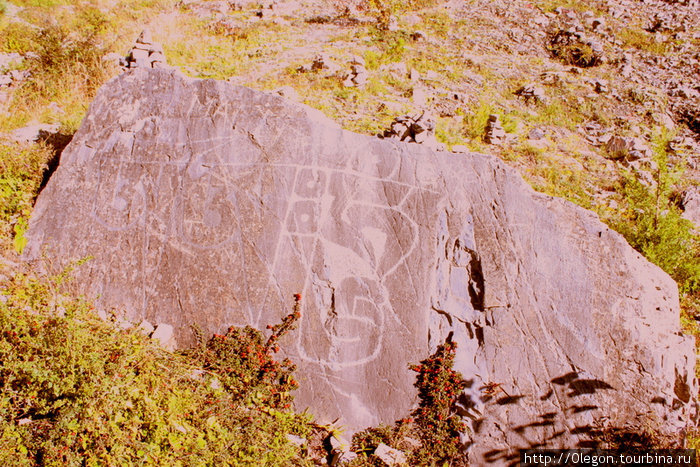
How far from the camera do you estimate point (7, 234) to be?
388 cm

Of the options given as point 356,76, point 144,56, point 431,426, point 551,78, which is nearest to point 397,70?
point 356,76

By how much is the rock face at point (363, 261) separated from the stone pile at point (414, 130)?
1886 millimetres

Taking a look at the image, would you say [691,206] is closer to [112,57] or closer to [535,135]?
[535,135]

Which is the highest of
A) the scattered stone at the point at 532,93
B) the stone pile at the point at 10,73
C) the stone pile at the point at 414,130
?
the stone pile at the point at 10,73

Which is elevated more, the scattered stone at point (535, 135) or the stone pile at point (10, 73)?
the stone pile at point (10, 73)

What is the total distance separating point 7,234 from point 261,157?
8.17 feet

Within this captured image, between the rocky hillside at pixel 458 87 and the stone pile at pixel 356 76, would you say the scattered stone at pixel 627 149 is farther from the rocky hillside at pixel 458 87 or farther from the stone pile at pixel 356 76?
the stone pile at pixel 356 76

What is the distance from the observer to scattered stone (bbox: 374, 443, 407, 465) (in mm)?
3100

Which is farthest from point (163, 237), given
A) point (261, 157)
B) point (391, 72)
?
point (391, 72)

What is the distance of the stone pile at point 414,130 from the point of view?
5.64 meters

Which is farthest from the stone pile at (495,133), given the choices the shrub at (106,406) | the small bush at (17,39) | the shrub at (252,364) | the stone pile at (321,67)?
the small bush at (17,39)

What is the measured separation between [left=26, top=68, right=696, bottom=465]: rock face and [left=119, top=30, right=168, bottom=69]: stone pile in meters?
2.83

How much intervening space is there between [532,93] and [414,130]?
292 centimetres

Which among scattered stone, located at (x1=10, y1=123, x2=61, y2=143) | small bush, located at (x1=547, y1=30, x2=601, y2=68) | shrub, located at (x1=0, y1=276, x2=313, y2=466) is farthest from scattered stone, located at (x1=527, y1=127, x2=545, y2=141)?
scattered stone, located at (x1=10, y1=123, x2=61, y2=143)
